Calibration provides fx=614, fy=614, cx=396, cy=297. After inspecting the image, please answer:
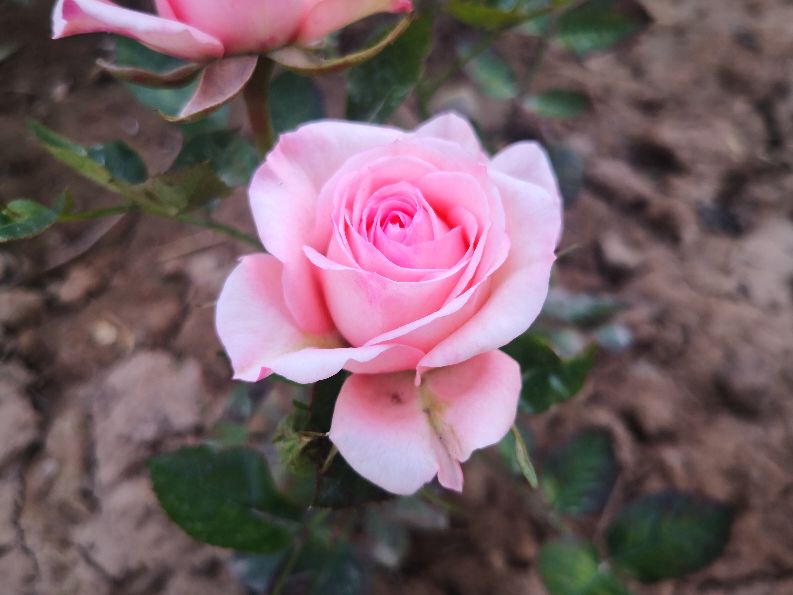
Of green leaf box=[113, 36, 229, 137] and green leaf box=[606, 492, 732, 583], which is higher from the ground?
green leaf box=[113, 36, 229, 137]

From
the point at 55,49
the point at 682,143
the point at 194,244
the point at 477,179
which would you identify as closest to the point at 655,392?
the point at 682,143

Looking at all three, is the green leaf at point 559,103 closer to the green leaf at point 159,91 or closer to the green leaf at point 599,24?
the green leaf at point 599,24

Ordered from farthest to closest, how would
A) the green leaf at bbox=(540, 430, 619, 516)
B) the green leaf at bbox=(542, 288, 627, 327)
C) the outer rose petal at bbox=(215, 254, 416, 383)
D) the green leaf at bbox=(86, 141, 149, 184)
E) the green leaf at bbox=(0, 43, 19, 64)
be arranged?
the green leaf at bbox=(0, 43, 19, 64), the green leaf at bbox=(542, 288, 627, 327), the green leaf at bbox=(540, 430, 619, 516), the green leaf at bbox=(86, 141, 149, 184), the outer rose petal at bbox=(215, 254, 416, 383)

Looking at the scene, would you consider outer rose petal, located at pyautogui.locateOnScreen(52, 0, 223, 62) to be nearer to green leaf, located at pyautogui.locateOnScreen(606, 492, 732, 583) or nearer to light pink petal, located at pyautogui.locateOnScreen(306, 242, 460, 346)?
light pink petal, located at pyautogui.locateOnScreen(306, 242, 460, 346)

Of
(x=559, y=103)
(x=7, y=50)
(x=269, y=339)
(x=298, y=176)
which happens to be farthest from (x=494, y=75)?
(x=7, y=50)

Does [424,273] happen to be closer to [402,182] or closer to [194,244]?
[402,182]

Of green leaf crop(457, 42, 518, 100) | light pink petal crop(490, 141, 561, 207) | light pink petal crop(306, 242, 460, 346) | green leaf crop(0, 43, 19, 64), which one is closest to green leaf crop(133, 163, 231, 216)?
light pink petal crop(306, 242, 460, 346)

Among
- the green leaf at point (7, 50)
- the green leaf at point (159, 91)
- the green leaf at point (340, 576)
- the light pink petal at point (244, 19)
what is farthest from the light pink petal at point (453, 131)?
the green leaf at point (7, 50)
